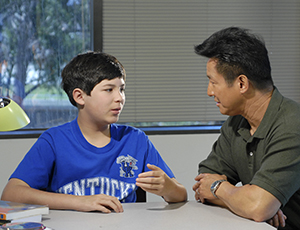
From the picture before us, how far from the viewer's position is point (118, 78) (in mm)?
1635

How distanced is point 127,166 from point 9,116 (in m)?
0.55

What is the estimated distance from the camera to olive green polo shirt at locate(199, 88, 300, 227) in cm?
126

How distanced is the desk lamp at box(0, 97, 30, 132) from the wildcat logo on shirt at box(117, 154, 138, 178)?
1.55 feet

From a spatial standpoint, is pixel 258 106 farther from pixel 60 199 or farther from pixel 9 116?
pixel 9 116

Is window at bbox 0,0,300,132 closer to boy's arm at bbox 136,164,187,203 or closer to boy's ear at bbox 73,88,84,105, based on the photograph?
boy's ear at bbox 73,88,84,105

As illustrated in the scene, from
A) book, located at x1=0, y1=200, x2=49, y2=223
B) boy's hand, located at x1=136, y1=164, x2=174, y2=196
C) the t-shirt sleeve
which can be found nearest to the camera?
book, located at x1=0, y1=200, x2=49, y2=223

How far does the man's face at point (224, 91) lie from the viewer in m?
1.45

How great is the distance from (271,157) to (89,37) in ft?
7.34

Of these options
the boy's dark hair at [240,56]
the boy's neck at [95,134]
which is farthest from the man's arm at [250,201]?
the boy's neck at [95,134]

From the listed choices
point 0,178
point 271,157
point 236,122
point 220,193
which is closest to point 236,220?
point 220,193

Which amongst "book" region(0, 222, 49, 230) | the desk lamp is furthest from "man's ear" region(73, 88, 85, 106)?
"book" region(0, 222, 49, 230)

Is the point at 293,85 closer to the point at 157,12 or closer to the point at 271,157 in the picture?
the point at 157,12

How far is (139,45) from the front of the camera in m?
3.10

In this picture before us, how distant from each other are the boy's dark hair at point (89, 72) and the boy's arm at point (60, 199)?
50 cm
